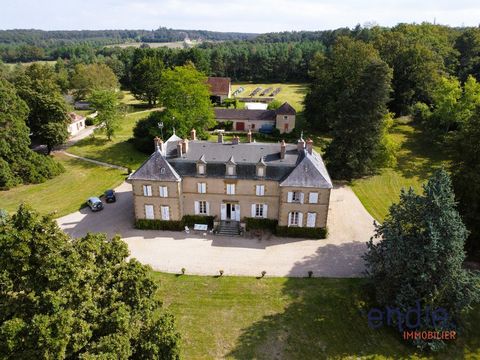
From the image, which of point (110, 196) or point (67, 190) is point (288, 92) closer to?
point (67, 190)

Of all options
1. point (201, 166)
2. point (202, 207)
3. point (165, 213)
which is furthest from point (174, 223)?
point (201, 166)

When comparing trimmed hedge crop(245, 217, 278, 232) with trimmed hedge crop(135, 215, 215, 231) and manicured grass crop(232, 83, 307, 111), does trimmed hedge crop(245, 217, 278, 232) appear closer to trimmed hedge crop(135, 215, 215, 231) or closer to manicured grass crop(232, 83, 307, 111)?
trimmed hedge crop(135, 215, 215, 231)

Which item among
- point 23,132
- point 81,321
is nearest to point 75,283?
point 81,321

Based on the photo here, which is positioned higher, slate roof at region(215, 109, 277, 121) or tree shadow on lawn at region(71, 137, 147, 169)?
slate roof at region(215, 109, 277, 121)

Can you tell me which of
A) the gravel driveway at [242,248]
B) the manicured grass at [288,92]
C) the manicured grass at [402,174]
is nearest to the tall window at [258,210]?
the gravel driveway at [242,248]

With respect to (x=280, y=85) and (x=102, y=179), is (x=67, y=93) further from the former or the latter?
(x=280, y=85)

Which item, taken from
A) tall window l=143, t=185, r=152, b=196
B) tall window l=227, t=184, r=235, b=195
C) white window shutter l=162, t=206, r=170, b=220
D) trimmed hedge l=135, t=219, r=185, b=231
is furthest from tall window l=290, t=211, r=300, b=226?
tall window l=143, t=185, r=152, b=196
